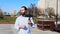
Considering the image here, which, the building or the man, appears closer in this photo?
the man

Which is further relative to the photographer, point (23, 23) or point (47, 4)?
point (47, 4)

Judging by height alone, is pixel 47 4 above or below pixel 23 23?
above

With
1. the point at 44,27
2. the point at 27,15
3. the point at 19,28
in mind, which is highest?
the point at 27,15

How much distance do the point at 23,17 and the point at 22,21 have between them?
0.09m

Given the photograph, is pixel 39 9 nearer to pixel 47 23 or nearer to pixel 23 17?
pixel 47 23

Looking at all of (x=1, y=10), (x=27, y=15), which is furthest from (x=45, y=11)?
(x=27, y=15)

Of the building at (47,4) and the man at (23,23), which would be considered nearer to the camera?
the man at (23,23)

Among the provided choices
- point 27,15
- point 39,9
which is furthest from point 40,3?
point 27,15

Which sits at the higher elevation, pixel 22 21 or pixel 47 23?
pixel 22 21

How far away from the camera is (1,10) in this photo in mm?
37875

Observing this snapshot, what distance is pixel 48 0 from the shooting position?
38.5m

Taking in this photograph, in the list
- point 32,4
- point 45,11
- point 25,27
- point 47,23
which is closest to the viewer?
point 25,27

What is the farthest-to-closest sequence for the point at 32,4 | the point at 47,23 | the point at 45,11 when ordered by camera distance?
the point at 45,11
the point at 32,4
the point at 47,23

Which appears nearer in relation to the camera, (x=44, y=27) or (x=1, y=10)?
(x=44, y=27)
